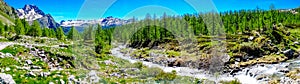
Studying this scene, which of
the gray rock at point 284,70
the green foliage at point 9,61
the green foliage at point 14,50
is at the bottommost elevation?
the gray rock at point 284,70

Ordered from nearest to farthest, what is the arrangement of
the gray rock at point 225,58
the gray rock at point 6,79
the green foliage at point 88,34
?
the gray rock at point 6,79 → the gray rock at point 225,58 → the green foliage at point 88,34

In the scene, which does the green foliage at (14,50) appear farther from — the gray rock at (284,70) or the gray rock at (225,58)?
the gray rock at (225,58)

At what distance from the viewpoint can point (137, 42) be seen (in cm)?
9962

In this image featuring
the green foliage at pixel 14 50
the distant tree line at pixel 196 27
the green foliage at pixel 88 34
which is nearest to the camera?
the green foliage at pixel 14 50

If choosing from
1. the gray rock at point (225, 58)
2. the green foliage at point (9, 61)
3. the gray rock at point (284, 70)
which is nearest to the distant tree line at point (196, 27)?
the gray rock at point (225, 58)

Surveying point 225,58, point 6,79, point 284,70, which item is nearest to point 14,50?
point 6,79

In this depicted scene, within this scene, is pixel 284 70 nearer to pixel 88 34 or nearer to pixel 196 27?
pixel 88 34

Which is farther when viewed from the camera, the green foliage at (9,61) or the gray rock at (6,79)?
the green foliage at (9,61)

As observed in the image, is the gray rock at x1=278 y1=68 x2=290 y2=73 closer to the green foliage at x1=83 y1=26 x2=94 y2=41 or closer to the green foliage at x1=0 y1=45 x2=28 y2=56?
the green foliage at x1=0 y1=45 x2=28 y2=56

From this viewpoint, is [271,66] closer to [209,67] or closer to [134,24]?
[209,67]

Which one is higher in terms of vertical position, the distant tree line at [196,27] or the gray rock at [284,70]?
the distant tree line at [196,27]

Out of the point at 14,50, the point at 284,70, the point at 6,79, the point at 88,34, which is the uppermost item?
the point at 88,34

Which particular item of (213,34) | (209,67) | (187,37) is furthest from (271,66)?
(213,34)

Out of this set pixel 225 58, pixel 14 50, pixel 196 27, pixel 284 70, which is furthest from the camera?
pixel 196 27
